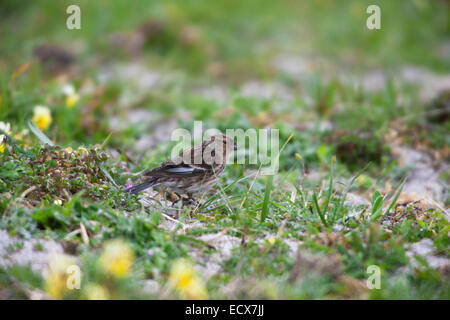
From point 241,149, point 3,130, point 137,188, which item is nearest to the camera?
point 137,188

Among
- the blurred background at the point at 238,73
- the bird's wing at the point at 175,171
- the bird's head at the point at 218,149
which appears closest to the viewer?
the bird's wing at the point at 175,171

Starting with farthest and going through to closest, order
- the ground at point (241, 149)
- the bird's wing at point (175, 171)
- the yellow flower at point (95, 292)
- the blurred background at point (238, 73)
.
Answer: the blurred background at point (238, 73) → the bird's wing at point (175, 171) → the ground at point (241, 149) → the yellow flower at point (95, 292)

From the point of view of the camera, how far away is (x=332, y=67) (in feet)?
33.3

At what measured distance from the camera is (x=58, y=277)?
3.12 meters

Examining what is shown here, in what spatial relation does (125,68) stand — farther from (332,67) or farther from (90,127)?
(332,67)

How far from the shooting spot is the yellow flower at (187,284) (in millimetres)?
3123

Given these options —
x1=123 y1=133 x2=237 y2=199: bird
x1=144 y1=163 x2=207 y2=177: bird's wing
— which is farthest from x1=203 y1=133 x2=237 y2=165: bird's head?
x1=144 y1=163 x2=207 y2=177: bird's wing

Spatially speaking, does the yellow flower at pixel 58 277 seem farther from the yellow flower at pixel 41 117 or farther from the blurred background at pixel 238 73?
the yellow flower at pixel 41 117

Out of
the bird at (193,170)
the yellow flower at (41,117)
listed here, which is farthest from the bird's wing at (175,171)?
the yellow flower at (41,117)

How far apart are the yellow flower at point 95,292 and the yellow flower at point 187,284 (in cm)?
41

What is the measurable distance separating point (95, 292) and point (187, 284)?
0.54 meters

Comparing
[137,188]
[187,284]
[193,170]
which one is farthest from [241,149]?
[187,284]

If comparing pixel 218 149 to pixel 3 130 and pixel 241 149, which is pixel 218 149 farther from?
pixel 3 130

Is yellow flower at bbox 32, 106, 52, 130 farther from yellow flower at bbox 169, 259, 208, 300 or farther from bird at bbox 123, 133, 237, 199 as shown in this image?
yellow flower at bbox 169, 259, 208, 300
